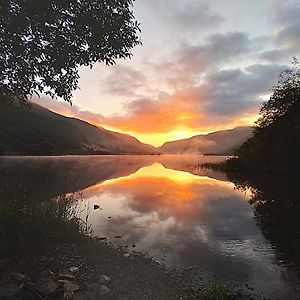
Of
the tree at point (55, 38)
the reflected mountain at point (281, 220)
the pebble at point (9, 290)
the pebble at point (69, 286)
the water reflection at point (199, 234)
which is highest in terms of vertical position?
the tree at point (55, 38)

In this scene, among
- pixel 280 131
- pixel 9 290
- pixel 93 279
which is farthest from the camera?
pixel 280 131

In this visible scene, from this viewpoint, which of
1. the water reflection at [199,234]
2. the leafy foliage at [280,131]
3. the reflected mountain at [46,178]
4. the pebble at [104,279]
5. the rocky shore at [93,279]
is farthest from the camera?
the leafy foliage at [280,131]

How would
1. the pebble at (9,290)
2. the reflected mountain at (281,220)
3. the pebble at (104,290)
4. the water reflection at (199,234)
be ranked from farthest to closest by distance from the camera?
the reflected mountain at (281,220) → the water reflection at (199,234) → the pebble at (104,290) → the pebble at (9,290)

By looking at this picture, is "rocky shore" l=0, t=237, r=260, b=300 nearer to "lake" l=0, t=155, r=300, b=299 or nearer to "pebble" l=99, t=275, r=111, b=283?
"pebble" l=99, t=275, r=111, b=283

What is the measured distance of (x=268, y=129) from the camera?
60.8m

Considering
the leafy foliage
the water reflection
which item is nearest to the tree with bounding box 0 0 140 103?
the water reflection

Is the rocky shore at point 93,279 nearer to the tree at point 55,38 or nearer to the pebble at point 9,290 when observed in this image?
the pebble at point 9,290

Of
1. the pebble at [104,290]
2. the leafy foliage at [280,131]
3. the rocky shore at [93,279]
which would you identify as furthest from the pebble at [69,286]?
the leafy foliage at [280,131]

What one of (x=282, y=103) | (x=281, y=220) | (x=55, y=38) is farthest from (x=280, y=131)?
(x=55, y=38)

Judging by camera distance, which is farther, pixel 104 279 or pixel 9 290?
pixel 104 279

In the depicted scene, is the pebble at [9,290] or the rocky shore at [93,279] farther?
the rocky shore at [93,279]

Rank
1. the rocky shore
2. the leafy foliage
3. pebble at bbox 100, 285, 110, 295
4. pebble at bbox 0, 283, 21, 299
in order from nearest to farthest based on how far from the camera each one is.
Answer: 1. pebble at bbox 0, 283, 21, 299
2. the rocky shore
3. pebble at bbox 100, 285, 110, 295
4. the leafy foliage

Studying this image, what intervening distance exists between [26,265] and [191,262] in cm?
718

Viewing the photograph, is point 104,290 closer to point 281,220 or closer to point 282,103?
point 281,220
